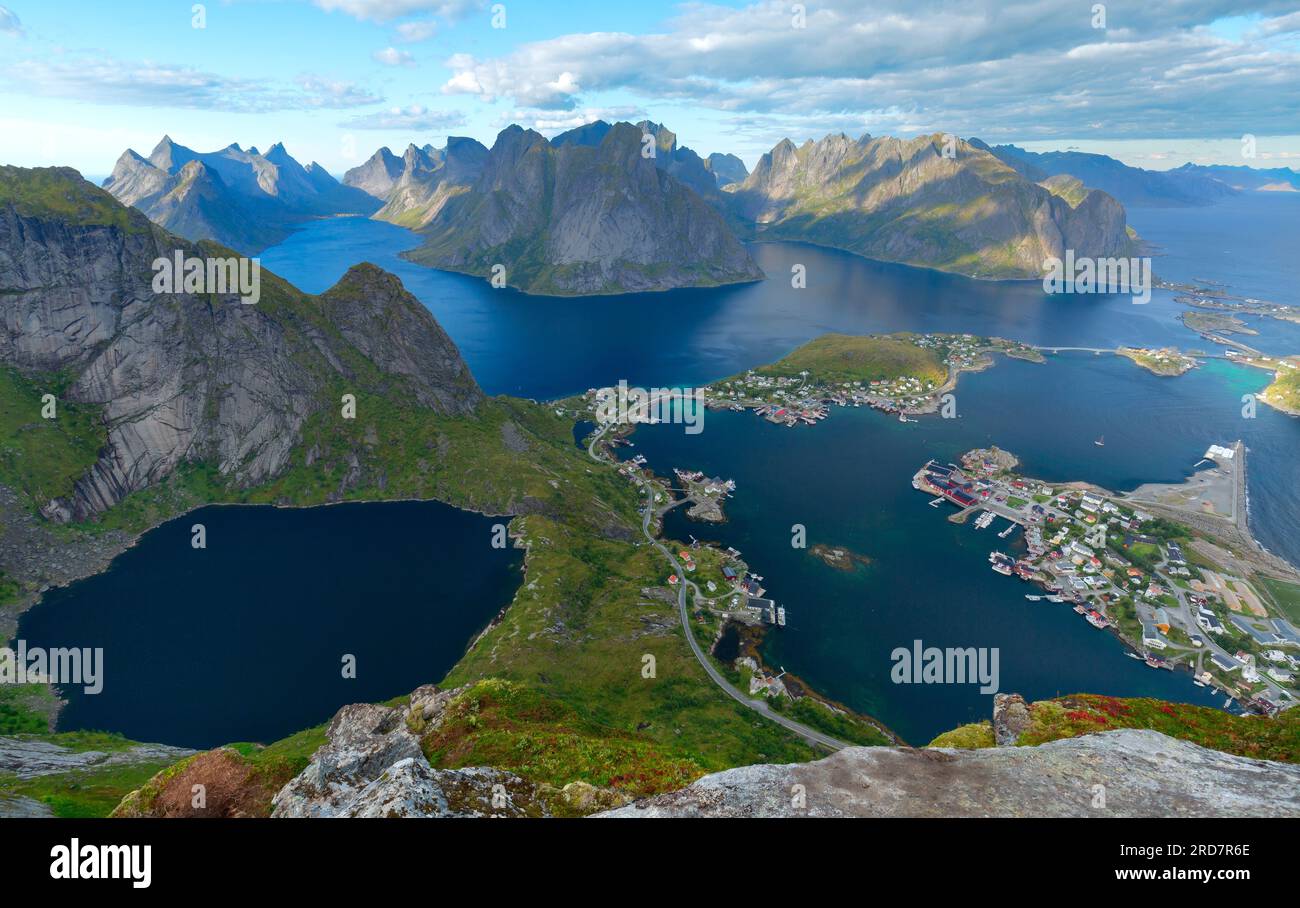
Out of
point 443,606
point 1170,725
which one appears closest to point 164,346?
point 443,606

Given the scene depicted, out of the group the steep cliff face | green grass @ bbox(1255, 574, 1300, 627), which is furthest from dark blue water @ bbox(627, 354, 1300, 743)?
the steep cliff face

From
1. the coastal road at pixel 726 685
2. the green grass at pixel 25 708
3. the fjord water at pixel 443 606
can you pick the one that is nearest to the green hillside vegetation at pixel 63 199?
the fjord water at pixel 443 606

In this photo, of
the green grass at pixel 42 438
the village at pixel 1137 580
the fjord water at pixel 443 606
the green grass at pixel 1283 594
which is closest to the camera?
the fjord water at pixel 443 606

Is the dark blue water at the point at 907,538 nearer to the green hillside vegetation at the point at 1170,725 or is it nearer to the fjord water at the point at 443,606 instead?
the fjord water at the point at 443,606

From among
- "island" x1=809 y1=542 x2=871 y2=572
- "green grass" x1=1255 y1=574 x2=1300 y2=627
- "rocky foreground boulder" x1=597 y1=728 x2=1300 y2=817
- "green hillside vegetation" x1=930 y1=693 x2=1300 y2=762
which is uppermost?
"rocky foreground boulder" x1=597 y1=728 x2=1300 y2=817

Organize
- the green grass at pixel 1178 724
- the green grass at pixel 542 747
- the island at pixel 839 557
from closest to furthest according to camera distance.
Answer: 1. the green grass at pixel 1178 724
2. the green grass at pixel 542 747
3. the island at pixel 839 557

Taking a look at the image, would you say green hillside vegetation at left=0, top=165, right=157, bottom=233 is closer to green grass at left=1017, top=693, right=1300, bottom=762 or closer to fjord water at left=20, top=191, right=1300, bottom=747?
fjord water at left=20, top=191, right=1300, bottom=747

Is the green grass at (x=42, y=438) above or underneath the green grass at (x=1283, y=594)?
above
